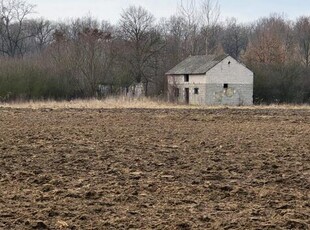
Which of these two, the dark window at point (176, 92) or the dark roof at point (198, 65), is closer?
the dark roof at point (198, 65)

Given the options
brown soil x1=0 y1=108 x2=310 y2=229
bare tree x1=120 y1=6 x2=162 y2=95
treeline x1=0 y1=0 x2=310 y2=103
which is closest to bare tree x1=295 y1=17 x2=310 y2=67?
treeline x1=0 y1=0 x2=310 y2=103

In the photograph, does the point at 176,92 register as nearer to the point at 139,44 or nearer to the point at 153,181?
the point at 139,44

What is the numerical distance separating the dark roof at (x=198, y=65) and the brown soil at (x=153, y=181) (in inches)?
1267

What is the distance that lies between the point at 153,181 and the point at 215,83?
39468 millimetres

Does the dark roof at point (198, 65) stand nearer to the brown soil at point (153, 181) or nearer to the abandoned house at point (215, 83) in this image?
the abandoned house at point (215, 83)

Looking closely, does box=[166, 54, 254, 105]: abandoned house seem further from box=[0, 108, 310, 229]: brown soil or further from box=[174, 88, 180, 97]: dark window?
box=[0, 108, 310, 229]: brown soil

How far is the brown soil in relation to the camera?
6.41 metres

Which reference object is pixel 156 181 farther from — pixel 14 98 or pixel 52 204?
pixel 14 98

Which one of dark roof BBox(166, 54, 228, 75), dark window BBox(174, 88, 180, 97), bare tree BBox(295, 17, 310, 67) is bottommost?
dark window BBox(174, 88, 180, 97)

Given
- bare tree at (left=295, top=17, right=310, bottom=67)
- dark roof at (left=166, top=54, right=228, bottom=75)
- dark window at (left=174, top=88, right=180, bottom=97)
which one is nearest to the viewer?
dark roof at (left=166, top=54, right=228, bottom=75)

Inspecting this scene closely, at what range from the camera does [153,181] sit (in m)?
8.82

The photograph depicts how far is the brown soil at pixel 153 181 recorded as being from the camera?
21.0 feet

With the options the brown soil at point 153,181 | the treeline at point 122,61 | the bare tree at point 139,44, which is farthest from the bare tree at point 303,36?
the brown soil at point 153,181

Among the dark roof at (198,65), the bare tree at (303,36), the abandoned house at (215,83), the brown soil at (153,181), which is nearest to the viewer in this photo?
the brown soil at (153,181)
